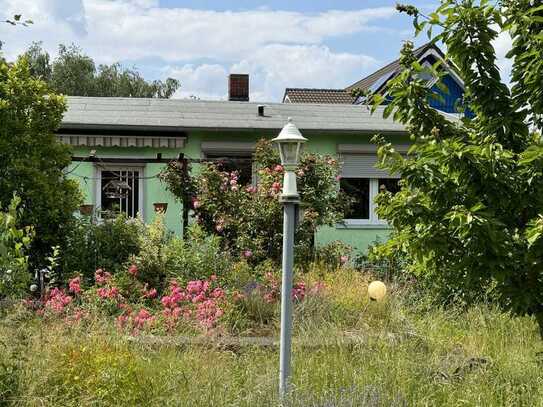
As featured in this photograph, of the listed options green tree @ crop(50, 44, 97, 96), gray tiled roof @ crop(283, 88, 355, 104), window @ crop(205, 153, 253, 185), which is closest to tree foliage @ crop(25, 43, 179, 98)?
green tree @ crop(50, 44, 97, 96)

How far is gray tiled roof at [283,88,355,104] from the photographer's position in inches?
987

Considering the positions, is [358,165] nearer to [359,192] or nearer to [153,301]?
[359,192]

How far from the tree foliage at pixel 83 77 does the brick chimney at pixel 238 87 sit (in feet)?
70.0

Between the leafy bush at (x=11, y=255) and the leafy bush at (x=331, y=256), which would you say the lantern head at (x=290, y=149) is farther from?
the leafy bush at (x=331, y=256)

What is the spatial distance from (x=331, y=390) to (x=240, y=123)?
888 centimetres

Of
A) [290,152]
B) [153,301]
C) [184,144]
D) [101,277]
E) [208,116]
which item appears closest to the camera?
[290,152]

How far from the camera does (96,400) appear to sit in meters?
4.55

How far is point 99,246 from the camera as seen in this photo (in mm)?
8930

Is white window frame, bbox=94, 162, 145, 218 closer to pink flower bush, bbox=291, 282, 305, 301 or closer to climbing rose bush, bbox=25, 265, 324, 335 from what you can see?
climbing rose bush, bbox=25, 265, 324, 335

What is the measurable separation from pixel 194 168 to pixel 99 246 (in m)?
4.14

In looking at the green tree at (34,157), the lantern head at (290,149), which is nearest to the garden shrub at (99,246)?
the green tree at (34,157)

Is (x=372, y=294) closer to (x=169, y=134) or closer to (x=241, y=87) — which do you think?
(x=169, y=134)

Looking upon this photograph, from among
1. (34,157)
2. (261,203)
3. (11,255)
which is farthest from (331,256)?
(11,255)

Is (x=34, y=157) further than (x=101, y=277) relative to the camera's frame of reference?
Yes
